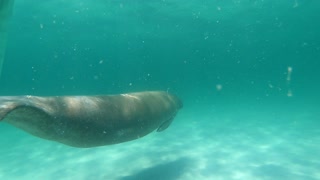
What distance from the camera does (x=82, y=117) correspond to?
17.3 ft

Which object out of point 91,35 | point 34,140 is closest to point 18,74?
point 91,35

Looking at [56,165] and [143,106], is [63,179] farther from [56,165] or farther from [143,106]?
[143,106]

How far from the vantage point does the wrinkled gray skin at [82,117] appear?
14.5 ft

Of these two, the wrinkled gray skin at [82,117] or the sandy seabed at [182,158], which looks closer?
the wrinkled gray skin at [82,117]

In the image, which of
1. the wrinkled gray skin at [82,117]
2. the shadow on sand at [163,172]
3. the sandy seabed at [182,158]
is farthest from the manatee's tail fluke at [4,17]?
the shadow on sand at [163,172]

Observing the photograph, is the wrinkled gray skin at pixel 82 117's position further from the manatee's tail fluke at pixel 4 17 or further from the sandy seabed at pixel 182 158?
the manatee's tail fluke at pixel 4 17

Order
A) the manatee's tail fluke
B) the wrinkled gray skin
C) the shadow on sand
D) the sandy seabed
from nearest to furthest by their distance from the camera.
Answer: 1. the wrinkled gray skin
2. the shadow on sand
3. the sandy seabed
4. the manatee's tail fluke

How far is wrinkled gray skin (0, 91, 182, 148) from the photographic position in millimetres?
4418

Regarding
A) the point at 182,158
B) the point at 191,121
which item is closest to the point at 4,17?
the point at 182,158

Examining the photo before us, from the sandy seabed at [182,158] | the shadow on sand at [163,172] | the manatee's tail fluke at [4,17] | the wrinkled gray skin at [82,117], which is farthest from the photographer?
the manatee's tail fluke at [4,17]

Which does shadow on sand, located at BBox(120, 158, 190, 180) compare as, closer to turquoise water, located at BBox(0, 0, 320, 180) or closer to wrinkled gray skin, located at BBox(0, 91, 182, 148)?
Answer: turquoise water, located at BBox(0, 0, 320, 180)

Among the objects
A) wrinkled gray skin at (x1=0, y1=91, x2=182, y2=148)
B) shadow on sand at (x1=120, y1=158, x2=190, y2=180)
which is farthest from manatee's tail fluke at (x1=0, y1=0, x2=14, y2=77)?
shadow on sand at (x1=120, y1=158, x2=190, y2=180)

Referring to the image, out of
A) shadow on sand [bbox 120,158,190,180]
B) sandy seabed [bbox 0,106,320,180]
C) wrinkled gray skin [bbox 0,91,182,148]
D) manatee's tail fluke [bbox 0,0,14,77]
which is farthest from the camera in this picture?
manatee's tail fluke [bbox 0,0,14,77]

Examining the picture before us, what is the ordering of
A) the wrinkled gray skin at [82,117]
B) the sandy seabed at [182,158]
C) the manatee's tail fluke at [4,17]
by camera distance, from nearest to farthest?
the wrinkled gray skin at [82,117] → the sandy seabed at [182,158] → the manatee's tail fluke at [4,17]
